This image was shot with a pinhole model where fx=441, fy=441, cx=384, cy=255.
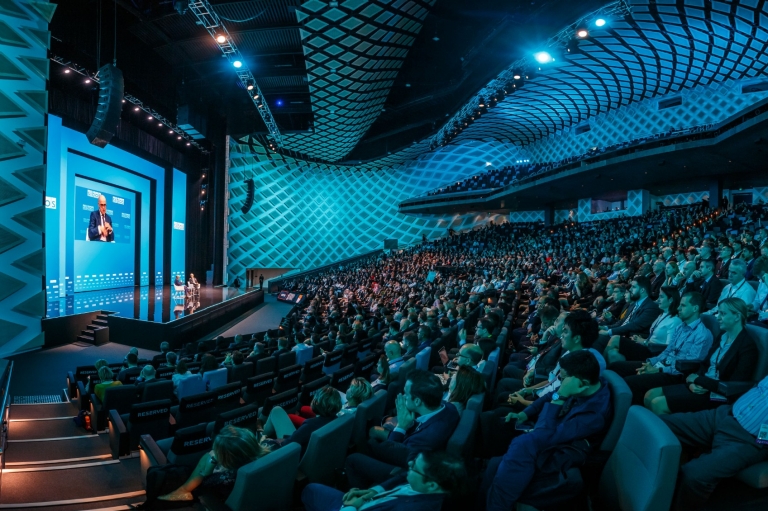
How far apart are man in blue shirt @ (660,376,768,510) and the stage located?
10.3 m

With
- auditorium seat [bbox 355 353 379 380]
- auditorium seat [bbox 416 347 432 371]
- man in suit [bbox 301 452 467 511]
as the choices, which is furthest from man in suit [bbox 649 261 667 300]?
man in suit [bbox 301 452 467 511]

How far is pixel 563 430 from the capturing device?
2.14 m

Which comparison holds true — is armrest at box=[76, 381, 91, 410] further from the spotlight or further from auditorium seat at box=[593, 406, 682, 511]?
the spotlight

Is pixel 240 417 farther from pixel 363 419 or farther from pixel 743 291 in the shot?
pixel 743 291

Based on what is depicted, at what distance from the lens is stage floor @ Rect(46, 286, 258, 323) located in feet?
36.5

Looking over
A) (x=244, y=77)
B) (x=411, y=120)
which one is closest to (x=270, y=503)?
(x=244, y=77)

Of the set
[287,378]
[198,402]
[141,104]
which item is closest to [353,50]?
[141,104]

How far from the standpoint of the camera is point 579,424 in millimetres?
2160

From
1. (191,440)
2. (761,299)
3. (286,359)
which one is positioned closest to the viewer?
(191,440)

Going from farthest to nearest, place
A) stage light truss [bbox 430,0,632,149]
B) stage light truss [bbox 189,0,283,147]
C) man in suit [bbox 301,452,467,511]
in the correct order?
stage light truss [bbox 430,0,632,149] → stage light truss [bbox 189,0,283,147] → man in suit [bbox 301,452,467,511]

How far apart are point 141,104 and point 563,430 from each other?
52.0 ft

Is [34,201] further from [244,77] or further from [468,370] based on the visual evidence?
[468,370]

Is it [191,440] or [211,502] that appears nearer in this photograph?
[211,502]

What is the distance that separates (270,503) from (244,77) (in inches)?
605
